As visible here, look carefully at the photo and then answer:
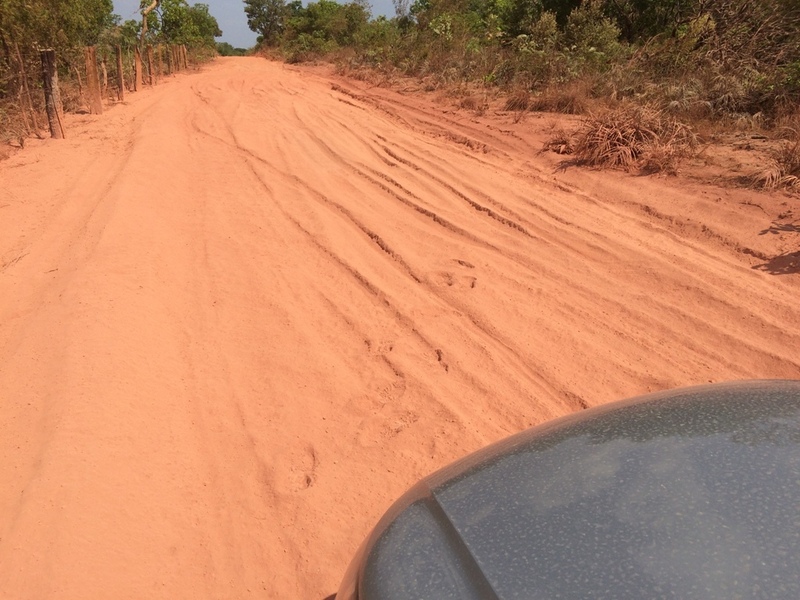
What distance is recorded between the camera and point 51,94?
10570 mm

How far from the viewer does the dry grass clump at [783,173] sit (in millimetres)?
6398

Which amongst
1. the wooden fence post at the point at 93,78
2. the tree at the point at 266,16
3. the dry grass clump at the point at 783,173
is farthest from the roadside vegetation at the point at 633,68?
the tree at the point at 266,16

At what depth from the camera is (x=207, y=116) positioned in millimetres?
11812

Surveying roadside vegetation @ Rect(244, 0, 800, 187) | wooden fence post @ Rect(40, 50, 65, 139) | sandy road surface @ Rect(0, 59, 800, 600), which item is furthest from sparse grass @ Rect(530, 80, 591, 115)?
wooden fence post @ Rect(40, 50, 65, 139)

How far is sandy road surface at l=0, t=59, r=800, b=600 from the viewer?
9.16 ft

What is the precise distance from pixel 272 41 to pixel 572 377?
171 feet

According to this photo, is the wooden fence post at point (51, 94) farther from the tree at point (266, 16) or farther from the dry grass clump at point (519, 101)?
the tree at point (266, 16)

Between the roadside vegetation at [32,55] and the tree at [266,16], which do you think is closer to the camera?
the roadside vegetation at [32,55]

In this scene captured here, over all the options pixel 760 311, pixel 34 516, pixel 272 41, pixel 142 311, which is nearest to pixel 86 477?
pixel 34 516

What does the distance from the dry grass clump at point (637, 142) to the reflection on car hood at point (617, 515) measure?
6065 mm

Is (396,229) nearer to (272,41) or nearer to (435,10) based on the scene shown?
(435,10)

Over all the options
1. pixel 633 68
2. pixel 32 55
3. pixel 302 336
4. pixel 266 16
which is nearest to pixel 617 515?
pixel 302 336

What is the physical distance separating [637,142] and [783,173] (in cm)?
174

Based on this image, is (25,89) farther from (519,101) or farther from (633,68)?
(633,68)
